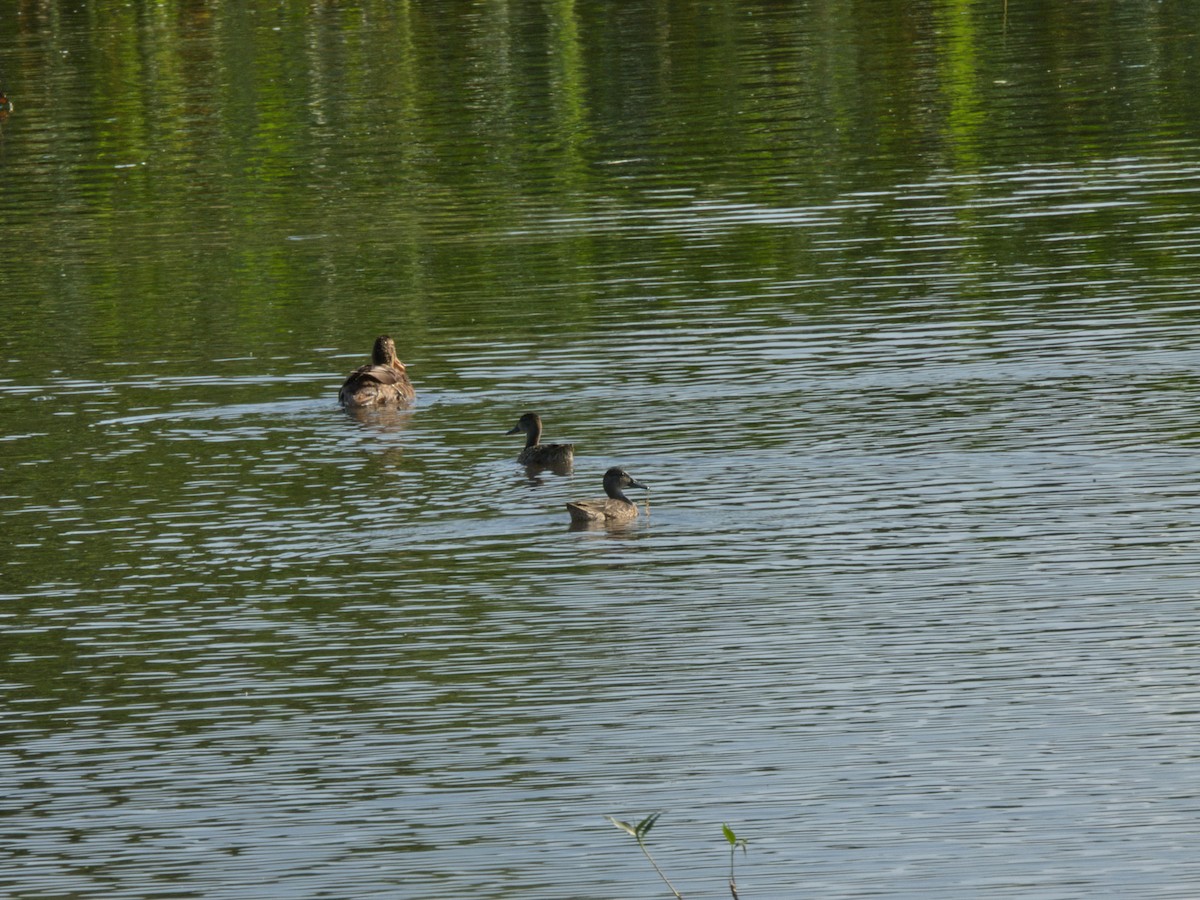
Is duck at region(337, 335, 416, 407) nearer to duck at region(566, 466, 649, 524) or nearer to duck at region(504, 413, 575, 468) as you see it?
duck at region(504, 413, 575, 468)

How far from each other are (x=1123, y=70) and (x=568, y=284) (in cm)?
2108

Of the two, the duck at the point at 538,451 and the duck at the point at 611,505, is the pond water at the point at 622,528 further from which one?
the duck at the point at 611,505

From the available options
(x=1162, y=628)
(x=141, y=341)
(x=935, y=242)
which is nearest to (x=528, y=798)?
(x=1162, y=628)

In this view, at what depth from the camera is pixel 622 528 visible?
18.2 meters

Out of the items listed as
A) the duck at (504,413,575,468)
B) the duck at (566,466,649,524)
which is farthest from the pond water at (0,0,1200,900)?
the duck at (566,466,649,524)

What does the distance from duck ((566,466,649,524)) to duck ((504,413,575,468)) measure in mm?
1134

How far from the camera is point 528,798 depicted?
12461mm

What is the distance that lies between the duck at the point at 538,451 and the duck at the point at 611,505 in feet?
3.72

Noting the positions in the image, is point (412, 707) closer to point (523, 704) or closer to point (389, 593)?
point (523, 704)

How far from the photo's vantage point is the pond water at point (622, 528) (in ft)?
39.9

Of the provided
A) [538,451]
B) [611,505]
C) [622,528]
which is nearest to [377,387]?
[538,451]

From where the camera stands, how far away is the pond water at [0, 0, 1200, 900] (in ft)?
39.9

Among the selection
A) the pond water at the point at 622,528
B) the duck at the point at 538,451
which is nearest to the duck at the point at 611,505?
the pond water at the point at 622,528

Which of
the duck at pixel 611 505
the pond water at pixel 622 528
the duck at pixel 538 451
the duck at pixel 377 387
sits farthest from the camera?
the duck at pixel 377 387
